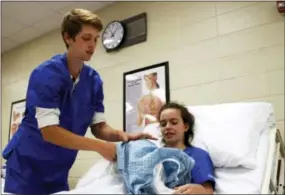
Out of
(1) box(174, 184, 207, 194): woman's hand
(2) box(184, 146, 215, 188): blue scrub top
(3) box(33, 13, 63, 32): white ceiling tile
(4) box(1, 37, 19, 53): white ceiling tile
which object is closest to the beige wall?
(3) box(33, 13, 63, 32): white ceiling tile

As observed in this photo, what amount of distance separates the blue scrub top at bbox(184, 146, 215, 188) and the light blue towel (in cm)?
3

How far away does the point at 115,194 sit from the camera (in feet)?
3.70

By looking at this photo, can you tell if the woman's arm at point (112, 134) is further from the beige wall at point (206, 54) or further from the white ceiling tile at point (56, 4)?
the white ceiling tile at point (56, 4)

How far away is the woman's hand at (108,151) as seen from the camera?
3.88 feet

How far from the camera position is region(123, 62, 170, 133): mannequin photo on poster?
2.37 meters

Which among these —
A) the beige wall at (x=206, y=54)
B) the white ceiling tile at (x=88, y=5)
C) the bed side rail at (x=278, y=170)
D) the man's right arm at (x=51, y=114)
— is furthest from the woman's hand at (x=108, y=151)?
the white ceiling tile at (x=88, y=5)

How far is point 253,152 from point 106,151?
65 cm

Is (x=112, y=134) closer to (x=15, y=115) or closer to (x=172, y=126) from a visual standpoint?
(x=172, y=126)

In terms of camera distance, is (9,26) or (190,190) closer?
(190,190)

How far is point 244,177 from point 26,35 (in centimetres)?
→ 295

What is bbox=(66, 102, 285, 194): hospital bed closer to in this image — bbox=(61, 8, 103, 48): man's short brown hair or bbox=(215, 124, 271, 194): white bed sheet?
bbox=(215, 124, 271, 194): white bed sheet

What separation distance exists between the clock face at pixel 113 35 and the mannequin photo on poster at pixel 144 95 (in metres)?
0.32

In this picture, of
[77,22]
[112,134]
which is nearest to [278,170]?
[112,134]

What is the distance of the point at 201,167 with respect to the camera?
1.29 meters
